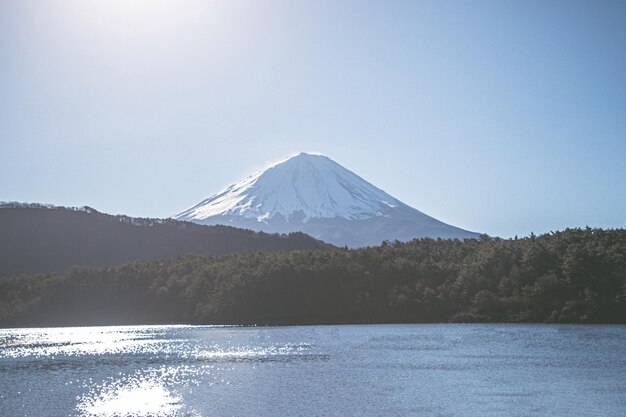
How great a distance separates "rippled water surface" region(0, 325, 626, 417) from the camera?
3397 centimetres

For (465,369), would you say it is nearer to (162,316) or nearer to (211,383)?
(211,383)

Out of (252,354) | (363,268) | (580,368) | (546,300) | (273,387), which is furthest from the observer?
(363,268)

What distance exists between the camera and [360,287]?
3944 inches

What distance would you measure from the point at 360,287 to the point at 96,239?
7924 centimetres

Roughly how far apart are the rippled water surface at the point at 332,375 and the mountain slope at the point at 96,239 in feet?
268

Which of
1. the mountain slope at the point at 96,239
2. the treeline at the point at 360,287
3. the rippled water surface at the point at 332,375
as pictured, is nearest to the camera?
the rippled water surface at the point at 332,375

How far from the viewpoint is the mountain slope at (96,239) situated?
151 m

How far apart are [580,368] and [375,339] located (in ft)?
86.2

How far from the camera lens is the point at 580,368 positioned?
4416 centimetres

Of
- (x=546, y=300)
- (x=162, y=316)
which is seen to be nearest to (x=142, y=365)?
(x=546, y=300)

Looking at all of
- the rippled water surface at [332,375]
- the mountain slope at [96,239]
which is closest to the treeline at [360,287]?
the rippled water surface at [332,375]

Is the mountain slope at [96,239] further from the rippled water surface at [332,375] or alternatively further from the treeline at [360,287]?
the rippled water surface at [332,375]

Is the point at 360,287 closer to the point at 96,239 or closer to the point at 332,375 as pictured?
the point at 332,375

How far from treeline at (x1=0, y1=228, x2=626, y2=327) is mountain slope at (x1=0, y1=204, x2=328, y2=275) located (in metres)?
26.9
